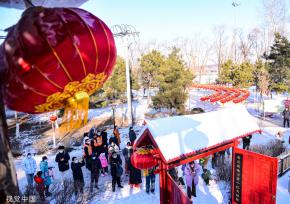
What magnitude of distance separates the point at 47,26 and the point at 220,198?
6.46 m

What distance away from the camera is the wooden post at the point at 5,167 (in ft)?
5.04

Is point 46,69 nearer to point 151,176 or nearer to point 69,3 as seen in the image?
point 69,3

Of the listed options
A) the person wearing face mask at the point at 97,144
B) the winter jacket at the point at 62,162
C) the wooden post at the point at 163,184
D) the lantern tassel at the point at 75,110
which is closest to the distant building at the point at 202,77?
the person wearing face mask at the point at 97,144

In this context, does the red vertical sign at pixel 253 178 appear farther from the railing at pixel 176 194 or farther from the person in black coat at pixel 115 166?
the person in black coat at pixel 115 166

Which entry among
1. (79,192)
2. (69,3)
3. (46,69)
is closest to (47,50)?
(46,69)

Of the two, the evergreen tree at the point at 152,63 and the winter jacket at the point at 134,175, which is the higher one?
the evergreen tree at the point at 152,63

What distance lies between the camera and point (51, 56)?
1.31 metres

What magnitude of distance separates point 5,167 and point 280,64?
1817cm

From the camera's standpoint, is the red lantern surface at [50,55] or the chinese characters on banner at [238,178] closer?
the red lantern surface at [50,55]

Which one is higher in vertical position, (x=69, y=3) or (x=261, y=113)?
(x=69, y=3)

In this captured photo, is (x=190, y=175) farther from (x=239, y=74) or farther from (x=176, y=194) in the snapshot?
(x=239, y=74)

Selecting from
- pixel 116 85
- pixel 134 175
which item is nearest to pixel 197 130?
pixel 134 175

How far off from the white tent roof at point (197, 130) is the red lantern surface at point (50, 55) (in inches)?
134

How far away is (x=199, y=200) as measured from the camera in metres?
6.45
